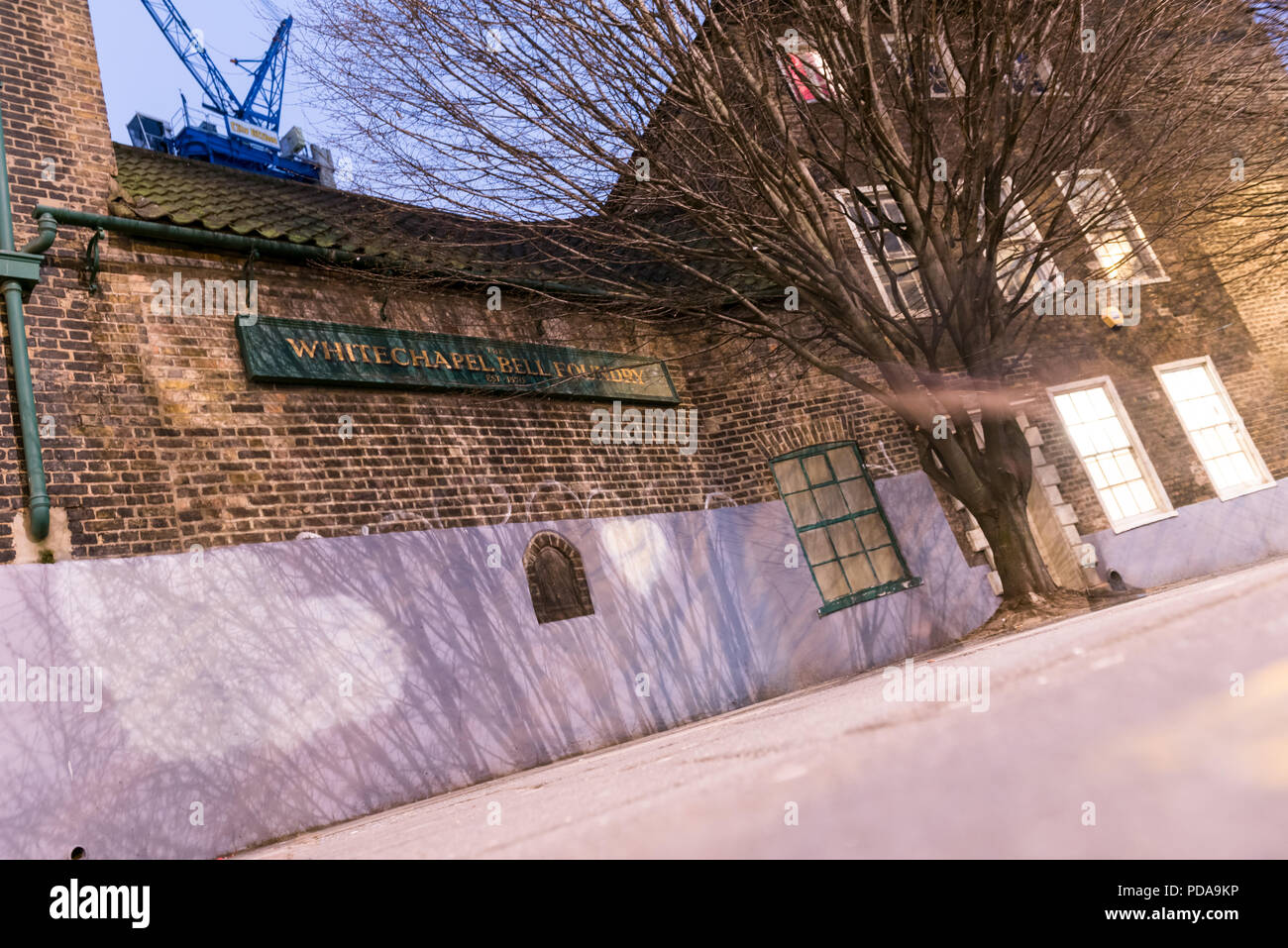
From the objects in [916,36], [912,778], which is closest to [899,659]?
[916,36]

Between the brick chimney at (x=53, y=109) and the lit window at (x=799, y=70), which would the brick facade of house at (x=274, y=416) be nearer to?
the brick chimney at (x=53, y=109)

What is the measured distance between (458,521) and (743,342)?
487 centimetres

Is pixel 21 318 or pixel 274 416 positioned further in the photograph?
pixel 274 416

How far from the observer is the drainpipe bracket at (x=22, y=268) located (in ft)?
19.9

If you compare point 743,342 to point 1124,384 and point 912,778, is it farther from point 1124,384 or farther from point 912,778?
point 912,778

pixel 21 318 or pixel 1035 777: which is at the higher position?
pixel 21 318

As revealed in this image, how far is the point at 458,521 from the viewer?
26.1 feet

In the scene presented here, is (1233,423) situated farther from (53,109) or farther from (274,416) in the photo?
(53,109)

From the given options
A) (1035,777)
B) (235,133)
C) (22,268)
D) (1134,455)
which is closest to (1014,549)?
(1134,455)

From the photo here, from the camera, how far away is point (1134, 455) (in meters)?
12.0

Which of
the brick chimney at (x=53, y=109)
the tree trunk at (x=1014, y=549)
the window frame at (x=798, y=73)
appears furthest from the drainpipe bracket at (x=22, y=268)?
the tree trunk at (x=1014, y=549)

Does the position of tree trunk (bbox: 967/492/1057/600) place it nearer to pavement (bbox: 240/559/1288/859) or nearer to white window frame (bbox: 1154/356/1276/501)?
white window frame (bbox: 1154/356/1276/501)

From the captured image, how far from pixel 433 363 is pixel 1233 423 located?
11.5m

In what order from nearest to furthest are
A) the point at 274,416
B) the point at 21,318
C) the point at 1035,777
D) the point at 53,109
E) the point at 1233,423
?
the point at 1035,777 < the point at 21,318 < the point at 53,109 < the point at 274,416 < the point at 1233,423
